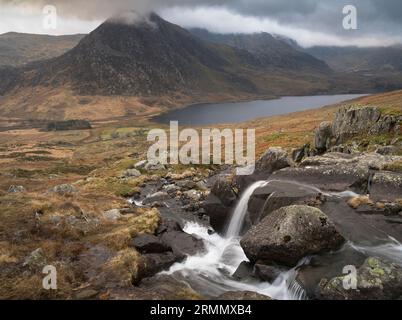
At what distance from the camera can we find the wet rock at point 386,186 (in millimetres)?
28078

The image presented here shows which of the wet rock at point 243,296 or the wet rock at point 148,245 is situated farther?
the wet rock at point 148,245

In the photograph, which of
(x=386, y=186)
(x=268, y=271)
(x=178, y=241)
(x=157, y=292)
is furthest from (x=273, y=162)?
(x=157, y=292)

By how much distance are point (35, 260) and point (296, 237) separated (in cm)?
1531

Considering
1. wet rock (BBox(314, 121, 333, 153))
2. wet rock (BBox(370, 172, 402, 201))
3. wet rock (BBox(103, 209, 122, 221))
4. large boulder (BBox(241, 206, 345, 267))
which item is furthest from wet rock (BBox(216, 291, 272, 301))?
wet rock (BBox(314, 121, 333, 153))

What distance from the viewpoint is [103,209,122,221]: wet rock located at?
3509 cm

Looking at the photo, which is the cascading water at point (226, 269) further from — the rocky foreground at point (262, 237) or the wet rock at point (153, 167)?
the wet rock at point (153, 167)

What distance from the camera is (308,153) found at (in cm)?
5278

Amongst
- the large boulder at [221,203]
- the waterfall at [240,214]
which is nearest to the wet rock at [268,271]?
the waterfall at [240,214]

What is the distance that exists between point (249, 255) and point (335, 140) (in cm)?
3312

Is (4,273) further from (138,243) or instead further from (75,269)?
(138,243)

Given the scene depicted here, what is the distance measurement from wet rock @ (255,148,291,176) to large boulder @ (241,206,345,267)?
50.8 ft

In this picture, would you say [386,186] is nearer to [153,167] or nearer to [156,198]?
[156,198]

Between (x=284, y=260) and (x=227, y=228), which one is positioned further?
(x=227, y=228)
